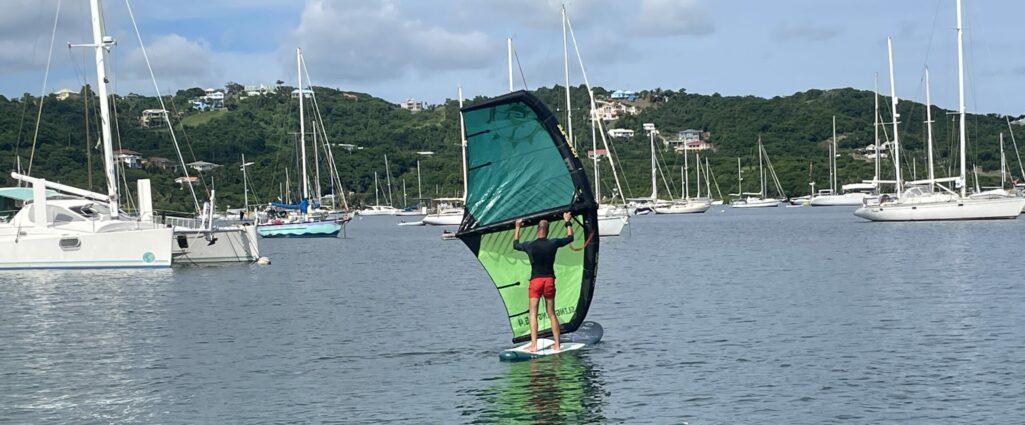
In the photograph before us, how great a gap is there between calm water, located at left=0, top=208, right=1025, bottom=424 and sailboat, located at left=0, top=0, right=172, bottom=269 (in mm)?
963

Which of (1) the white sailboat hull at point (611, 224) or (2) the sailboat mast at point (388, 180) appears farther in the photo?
(2) the sailboat mast at point (388, 180)

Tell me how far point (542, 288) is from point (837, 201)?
5601 inches

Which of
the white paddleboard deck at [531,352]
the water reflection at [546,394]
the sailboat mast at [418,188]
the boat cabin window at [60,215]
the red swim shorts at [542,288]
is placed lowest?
the water reflection at [546,394]

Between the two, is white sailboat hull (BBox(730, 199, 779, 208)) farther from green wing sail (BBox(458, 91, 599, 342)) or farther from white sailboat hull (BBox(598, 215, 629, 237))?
green wing sail (BBox(458, 91, 599, 342))

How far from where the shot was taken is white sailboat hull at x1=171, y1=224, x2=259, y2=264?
171 ft

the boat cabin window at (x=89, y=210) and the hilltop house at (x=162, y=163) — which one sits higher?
the hilltop house at (x=162, y=163)

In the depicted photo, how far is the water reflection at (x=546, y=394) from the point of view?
1766cm

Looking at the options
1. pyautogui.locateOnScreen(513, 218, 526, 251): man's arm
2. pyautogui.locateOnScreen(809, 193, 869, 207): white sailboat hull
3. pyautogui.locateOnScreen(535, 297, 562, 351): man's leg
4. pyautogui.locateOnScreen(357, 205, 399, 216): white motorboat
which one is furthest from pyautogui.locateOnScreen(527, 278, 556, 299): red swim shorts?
pyautogui.locateOnScreen(357, 205, 399, 216): white motorboat

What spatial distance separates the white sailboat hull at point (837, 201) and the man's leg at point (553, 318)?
139 m

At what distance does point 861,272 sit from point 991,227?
35605 millimetres

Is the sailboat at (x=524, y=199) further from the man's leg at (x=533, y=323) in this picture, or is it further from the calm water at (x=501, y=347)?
the calm water at (x=501, y=347)

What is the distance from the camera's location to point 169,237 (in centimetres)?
4809

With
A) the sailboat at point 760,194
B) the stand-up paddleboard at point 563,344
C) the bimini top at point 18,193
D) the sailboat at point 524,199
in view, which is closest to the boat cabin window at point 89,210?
the bimini top at point 18,193

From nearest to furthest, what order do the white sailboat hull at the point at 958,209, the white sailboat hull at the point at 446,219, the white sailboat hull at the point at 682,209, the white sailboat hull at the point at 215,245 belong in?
the white sailboat hull at the point at 215,245 → the white sailboat hull at the point at 958,209 → the white sailboat hull at the point at 446,219 → the white sailboat hull at the point at 682,209
